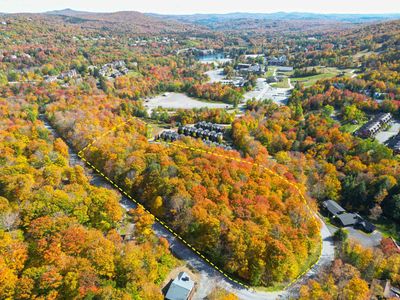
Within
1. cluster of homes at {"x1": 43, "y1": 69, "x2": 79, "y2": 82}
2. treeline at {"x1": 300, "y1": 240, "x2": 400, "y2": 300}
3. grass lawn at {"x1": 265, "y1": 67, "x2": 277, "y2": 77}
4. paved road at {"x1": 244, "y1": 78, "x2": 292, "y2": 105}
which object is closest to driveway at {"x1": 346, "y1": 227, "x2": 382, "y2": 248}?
treeline at {"x1": 300, "y1": 240, "x2": 400, "y2": 300}

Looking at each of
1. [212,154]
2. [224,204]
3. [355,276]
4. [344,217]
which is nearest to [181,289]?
[224,204]

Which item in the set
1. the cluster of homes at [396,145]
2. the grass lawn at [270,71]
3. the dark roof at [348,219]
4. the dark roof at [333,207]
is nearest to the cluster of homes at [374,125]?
the cluster of homes at [396,145]

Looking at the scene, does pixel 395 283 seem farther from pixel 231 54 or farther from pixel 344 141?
pixel 231 54

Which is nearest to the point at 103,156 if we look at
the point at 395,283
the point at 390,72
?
the point at 395,283

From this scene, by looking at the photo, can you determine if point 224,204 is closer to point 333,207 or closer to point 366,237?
point 333,207

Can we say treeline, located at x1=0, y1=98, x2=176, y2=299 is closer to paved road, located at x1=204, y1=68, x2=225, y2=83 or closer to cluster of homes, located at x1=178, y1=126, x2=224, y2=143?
cluster of homes, located at x1=178, y1=126, x2=224, y2=143

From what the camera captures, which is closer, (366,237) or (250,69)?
(366,237)

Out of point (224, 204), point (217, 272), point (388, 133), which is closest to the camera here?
point (217, 272)
